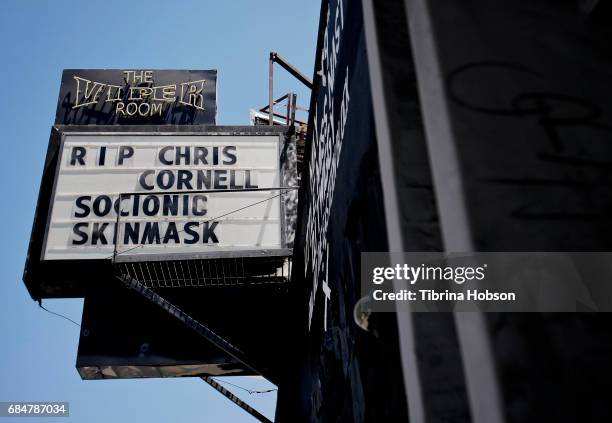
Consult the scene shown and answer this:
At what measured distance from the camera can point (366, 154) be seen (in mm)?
3420

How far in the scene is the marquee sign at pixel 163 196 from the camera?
33.6 feet

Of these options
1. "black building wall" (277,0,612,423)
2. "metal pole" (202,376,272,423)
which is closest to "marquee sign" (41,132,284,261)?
"metal pole" (202,376,272,423)

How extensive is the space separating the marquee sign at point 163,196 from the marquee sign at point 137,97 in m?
1.99

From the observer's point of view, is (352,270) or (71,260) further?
(71,260)

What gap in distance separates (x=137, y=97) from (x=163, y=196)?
452 cm

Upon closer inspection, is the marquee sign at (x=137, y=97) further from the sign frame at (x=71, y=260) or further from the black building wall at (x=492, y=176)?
the black building wall at (x=492, y=176)

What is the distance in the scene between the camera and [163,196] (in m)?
10.6

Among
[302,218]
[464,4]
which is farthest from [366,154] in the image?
[302,218]

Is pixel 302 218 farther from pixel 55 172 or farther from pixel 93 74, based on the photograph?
pixel 93 74

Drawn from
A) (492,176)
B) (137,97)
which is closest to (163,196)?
(137,97)

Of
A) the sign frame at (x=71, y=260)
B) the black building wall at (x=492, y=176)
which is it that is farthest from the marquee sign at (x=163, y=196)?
the black building wall at (x=492, y=176)

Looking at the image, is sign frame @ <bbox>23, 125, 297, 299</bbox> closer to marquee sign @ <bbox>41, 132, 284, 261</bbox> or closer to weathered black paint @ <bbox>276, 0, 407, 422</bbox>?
marquee sign @ <bbox>41, 132, 284, 261</bbox>

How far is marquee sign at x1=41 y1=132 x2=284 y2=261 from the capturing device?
10234 mm

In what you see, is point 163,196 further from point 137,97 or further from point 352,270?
Answer: point 352,270
